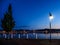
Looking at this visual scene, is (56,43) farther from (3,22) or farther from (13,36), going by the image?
(3,22)

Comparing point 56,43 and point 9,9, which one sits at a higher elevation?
point 9,9

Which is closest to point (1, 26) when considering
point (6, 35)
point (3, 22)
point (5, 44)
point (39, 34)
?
point (3, 22)

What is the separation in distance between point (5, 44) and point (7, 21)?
48.2 ft

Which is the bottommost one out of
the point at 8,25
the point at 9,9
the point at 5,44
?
the point at 5,44

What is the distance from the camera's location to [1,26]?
43.1 meters

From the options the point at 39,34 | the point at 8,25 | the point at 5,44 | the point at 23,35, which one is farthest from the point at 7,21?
the point at 5,44

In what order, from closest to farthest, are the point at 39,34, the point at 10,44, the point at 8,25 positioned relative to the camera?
the point at 10,44
the point at 39,34
the point at 8,25

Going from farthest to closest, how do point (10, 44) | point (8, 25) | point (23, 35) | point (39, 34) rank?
1. point (8, 25)
2. point (23, 35)
3. point (39, 34)
4. point (10, 44)

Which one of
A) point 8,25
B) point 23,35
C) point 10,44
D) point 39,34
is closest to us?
point 10,44

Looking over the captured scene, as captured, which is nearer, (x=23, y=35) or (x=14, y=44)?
(x=14, y=44)

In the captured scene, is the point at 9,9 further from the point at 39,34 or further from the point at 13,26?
the point at 39,34

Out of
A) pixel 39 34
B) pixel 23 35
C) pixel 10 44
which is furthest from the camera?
pixel 23 35

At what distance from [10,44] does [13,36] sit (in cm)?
787

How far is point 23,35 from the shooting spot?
36.7 m
